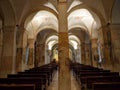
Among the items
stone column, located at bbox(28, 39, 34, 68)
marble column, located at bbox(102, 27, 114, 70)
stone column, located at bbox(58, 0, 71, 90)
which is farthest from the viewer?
stone column, located at bbox(28, 39, 34, 68)

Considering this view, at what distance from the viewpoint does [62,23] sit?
6527 mm

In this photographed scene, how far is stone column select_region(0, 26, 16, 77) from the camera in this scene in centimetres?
937

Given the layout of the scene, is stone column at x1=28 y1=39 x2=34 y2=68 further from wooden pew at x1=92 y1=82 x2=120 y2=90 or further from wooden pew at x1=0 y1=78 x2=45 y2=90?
wooden pew at x1=92 y1=82 x2=120 y2=90

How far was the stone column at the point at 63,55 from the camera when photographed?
19.2 feet

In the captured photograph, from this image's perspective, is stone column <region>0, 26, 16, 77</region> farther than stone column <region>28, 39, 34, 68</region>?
No

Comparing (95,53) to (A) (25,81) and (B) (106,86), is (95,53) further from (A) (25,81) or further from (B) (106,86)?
(B) (106,86)

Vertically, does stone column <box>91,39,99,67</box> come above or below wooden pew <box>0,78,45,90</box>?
above

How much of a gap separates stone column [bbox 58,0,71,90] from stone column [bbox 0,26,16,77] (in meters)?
4.70

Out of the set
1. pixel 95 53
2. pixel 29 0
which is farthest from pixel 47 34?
pixel 29 0

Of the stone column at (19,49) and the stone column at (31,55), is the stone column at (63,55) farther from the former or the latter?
the stone column at (31,55)

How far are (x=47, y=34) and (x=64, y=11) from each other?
590 inches

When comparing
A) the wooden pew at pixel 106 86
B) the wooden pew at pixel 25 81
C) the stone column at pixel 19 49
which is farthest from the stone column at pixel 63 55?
the stone column at pixel 19 49

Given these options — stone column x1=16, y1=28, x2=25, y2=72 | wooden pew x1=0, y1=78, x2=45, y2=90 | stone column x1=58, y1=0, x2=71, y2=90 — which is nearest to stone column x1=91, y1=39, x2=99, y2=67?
stone column x1=16, y1=28, x2=25, y2=72

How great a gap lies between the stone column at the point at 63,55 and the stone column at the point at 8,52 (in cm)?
470
